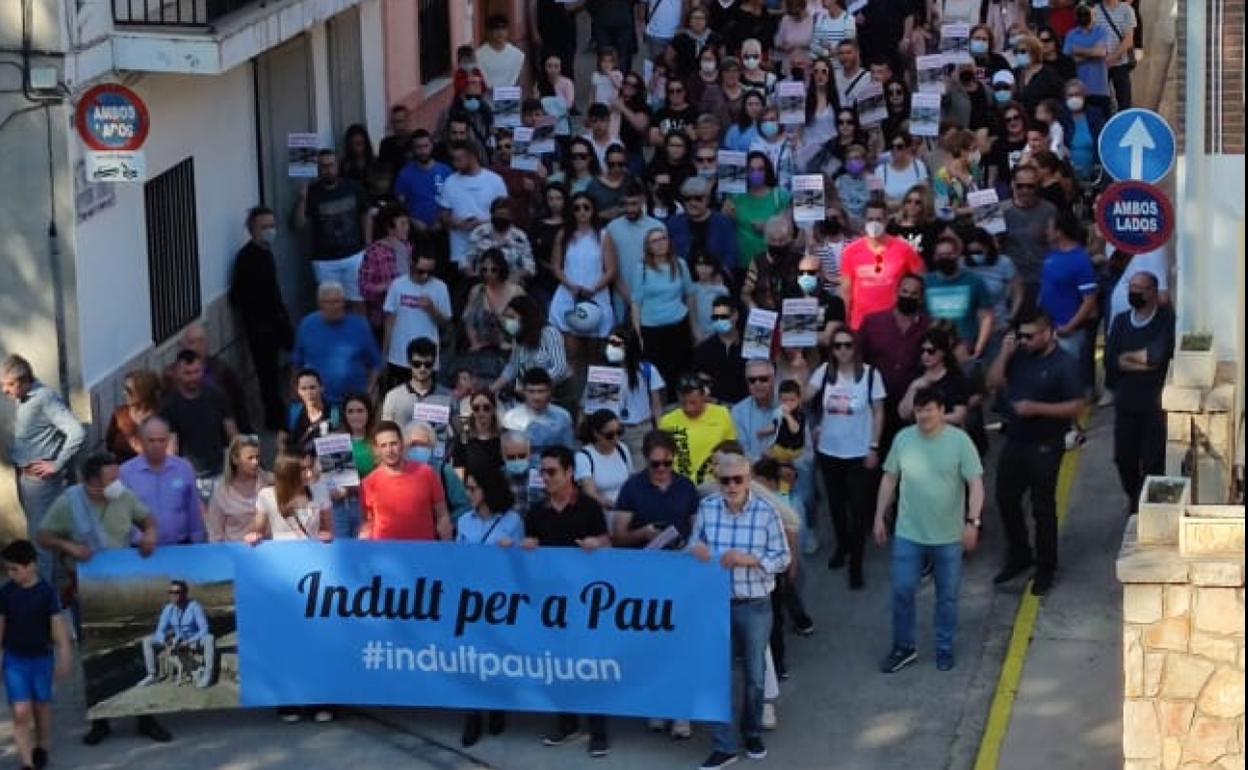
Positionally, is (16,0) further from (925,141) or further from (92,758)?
(925,141)

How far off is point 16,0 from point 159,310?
285 centimetres

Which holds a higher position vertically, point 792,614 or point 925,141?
point 925,141

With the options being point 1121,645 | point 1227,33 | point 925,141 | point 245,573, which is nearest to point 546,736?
point 245,573

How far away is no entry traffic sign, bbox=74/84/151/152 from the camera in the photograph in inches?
693

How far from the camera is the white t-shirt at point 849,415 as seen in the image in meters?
17.1

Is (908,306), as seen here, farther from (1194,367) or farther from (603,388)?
(1194,367)

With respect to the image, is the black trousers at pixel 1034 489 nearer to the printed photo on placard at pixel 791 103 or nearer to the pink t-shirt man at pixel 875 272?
the pink t-shirt man at pixel 875 272

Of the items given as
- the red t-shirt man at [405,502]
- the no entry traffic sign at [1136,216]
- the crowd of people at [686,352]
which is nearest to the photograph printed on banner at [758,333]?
the crowd of people at [686,352]

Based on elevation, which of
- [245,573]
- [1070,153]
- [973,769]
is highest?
[1070,153]

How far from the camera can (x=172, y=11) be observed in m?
20.0

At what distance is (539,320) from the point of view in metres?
18.3

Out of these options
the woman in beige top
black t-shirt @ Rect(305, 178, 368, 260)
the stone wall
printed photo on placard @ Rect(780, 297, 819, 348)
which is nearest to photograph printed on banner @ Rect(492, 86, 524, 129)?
black t-shirt @ Rect(305, 178, 368, 260)

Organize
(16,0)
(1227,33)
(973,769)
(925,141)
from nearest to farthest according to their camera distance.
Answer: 1. (973,769)
2. (1227,33)
3. (16,0)
4. (925,141)

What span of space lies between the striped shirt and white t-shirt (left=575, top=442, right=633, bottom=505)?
4.26ft
